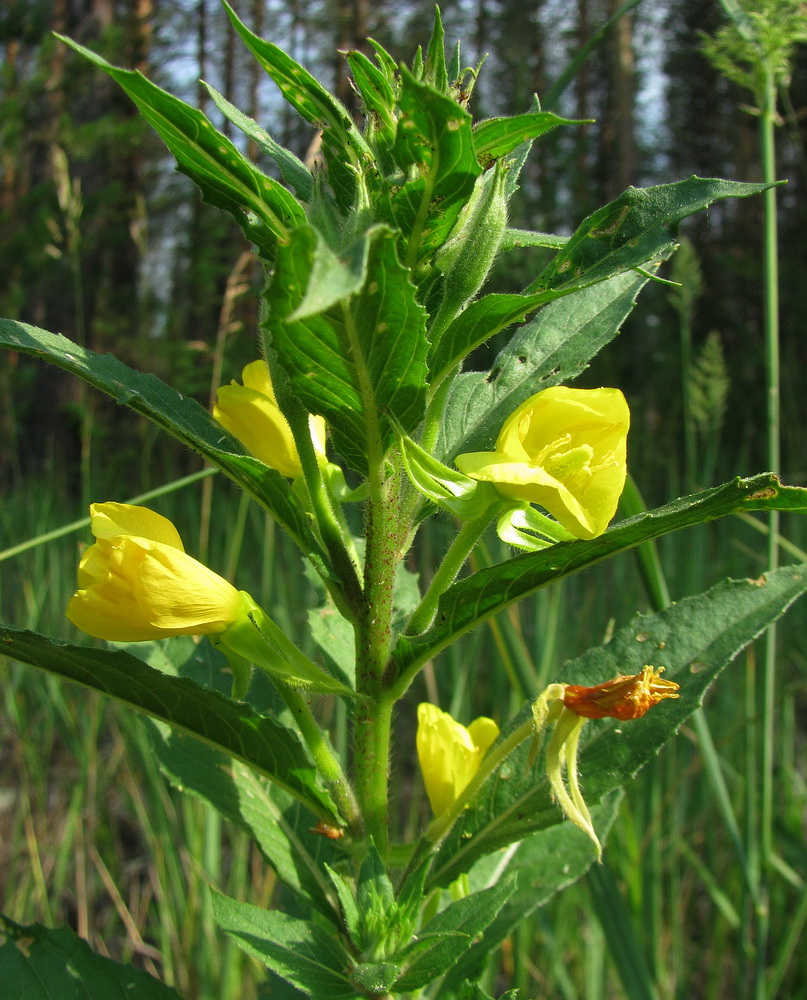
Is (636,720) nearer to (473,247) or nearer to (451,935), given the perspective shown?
(451,935)

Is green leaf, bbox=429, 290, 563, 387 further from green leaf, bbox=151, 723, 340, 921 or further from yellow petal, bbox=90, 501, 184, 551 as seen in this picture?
green leaf, bbox=151, 723, 340, 921

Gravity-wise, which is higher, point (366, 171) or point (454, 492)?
point (366, 171)

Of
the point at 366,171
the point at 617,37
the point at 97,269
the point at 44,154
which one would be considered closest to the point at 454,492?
the point at 366,171

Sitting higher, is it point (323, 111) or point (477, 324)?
point (323, 111)

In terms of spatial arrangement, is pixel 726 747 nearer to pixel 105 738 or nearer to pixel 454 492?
pixel 454 492

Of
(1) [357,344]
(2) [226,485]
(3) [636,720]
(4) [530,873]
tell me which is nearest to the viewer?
(1) [357,344]

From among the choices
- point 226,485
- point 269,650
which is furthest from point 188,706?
point 226,485

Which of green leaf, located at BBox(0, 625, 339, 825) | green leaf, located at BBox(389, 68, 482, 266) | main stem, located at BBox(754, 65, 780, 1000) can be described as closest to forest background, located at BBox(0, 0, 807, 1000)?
main stem, located at BBox(754, 65, 780, 1000)
